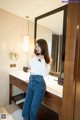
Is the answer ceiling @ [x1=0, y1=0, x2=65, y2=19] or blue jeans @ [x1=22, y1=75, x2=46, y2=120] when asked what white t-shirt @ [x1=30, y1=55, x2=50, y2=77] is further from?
ceiling @ [x1=0, y1=0, x2=65, y2=19]

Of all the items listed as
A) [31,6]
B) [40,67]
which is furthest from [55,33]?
[40,67]

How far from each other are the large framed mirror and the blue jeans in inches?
21.6

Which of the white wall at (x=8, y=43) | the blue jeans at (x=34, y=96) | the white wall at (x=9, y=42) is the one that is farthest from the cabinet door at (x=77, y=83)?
the white wall at (x=8, y=43)

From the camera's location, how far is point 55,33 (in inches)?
81.7

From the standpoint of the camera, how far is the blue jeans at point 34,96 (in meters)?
1.46

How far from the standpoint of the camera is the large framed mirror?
6.29 feet

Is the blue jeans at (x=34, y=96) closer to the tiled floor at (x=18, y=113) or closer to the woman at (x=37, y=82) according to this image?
the woman at (x=37, y=82)

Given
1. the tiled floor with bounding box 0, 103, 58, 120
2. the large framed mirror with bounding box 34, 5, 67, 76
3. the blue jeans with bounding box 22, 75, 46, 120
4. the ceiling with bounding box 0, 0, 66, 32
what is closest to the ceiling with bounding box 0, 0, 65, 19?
the ceiling with bounding box 0, 0, 66, 32

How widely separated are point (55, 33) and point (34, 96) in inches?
47.2

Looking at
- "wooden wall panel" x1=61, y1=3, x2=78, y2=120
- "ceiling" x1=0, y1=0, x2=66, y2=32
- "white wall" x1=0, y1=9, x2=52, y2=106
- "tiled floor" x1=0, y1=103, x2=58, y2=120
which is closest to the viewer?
"wooden wall panel" x1=61, y1=3, x2=78, y2=120

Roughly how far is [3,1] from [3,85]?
1.66 metres

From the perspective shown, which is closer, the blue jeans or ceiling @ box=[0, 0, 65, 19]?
the blue jeans

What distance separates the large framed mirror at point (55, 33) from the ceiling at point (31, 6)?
0.08m

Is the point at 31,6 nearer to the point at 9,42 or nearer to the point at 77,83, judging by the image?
the point at 9,42
